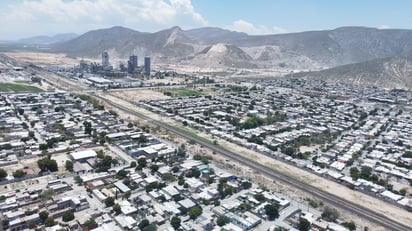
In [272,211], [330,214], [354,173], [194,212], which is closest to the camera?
[194,212]

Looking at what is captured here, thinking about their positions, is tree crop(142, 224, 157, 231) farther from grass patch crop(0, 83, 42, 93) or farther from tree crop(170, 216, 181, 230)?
grass patch crop(0, 83, 42, 93)

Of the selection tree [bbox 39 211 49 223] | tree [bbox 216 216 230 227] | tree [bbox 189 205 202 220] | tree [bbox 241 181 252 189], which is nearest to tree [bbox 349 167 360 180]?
tree [bbox 241 181 252 189]

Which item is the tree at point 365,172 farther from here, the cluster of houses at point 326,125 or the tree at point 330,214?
the tree at point 330,214

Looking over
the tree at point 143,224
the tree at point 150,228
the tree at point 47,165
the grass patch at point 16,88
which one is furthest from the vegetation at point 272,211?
the grass patch at point 16,88

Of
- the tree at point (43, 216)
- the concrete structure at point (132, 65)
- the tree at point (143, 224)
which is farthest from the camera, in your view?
the concrete structure at point (132, 65)

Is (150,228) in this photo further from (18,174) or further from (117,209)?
(18,174)

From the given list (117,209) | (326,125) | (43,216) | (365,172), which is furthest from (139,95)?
(365,172)

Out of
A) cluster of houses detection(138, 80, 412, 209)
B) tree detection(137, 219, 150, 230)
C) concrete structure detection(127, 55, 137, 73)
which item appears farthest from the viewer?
concrete structure detection(127, 55, 137, 73)
